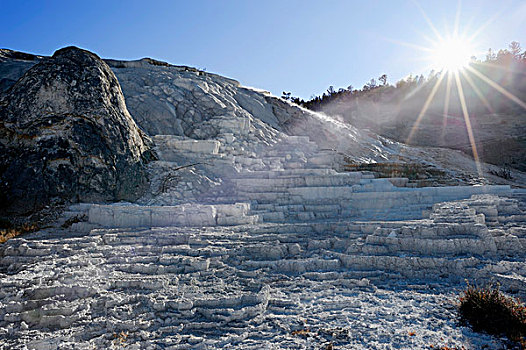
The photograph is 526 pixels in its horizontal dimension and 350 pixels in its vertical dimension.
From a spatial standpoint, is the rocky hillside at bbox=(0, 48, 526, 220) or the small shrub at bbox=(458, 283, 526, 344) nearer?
the small shrub at bbox=(458, 283, 526, 344)

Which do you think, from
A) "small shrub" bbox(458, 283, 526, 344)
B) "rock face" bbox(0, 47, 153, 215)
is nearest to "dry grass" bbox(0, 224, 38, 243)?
"rock face" bbox(0, 47, 153, 215)

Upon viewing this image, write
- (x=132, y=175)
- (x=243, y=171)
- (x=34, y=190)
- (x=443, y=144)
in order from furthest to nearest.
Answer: (x=443, y=144) < (x=243, y=171) < (x=132, y=175) < (x=34, y=190)

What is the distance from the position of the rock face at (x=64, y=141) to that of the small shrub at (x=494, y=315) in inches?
287

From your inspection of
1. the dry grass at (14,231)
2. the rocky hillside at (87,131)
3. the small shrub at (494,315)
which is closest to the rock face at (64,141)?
the rocky hillside at (87,131)

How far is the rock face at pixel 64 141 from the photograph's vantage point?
7809mm

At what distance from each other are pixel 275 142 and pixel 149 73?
22.2ft

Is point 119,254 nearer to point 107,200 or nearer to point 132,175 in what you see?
point 107,200

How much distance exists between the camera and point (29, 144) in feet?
Result: 26.7

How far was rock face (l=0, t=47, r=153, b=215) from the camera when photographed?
25.6 feet

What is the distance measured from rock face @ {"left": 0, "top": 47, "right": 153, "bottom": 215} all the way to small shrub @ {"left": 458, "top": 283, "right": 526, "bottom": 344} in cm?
729

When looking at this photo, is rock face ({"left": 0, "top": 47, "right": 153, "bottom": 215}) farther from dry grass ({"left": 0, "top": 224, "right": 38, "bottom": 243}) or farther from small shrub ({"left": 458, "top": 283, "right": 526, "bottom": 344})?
small shrub ({"left": 458, "top": 283, "right": 526, "bottom": 344})

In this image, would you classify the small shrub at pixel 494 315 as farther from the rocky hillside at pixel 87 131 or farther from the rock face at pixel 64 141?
the rock face at pixel 64 141

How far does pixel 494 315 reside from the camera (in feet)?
12.0

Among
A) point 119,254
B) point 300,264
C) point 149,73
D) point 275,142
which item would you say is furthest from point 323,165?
point 149,73
